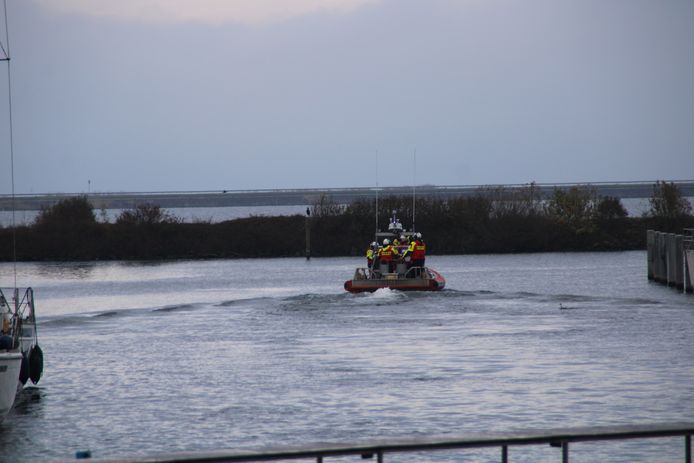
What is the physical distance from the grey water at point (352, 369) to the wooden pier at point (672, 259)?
3.55 ft

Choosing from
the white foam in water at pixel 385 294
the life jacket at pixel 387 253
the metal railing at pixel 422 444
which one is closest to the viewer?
the metal railing at pixel 422 444

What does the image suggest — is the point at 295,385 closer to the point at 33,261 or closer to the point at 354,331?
the point at 354,331

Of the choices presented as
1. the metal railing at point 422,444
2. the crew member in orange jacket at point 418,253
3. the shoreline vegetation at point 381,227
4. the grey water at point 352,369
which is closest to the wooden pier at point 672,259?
the grey water at point 352,369

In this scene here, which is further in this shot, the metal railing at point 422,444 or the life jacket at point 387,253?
the life jacket at point 387,253

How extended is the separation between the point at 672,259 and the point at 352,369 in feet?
102

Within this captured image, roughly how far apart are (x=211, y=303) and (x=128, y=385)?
24.0 metres

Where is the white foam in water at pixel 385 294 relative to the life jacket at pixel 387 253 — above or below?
below

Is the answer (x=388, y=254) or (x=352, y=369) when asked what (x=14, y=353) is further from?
(x=388, y=254)

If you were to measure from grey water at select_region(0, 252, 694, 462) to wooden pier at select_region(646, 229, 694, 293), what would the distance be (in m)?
1.08

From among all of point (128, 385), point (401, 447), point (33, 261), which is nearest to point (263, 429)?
point (128, 385)

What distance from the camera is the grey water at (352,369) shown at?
20938 mm

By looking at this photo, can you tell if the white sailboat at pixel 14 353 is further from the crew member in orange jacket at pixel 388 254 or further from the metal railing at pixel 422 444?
the crew member in orange jacket at pixel 388 254

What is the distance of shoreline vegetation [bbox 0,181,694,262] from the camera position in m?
94.4

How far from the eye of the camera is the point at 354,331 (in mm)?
37844
